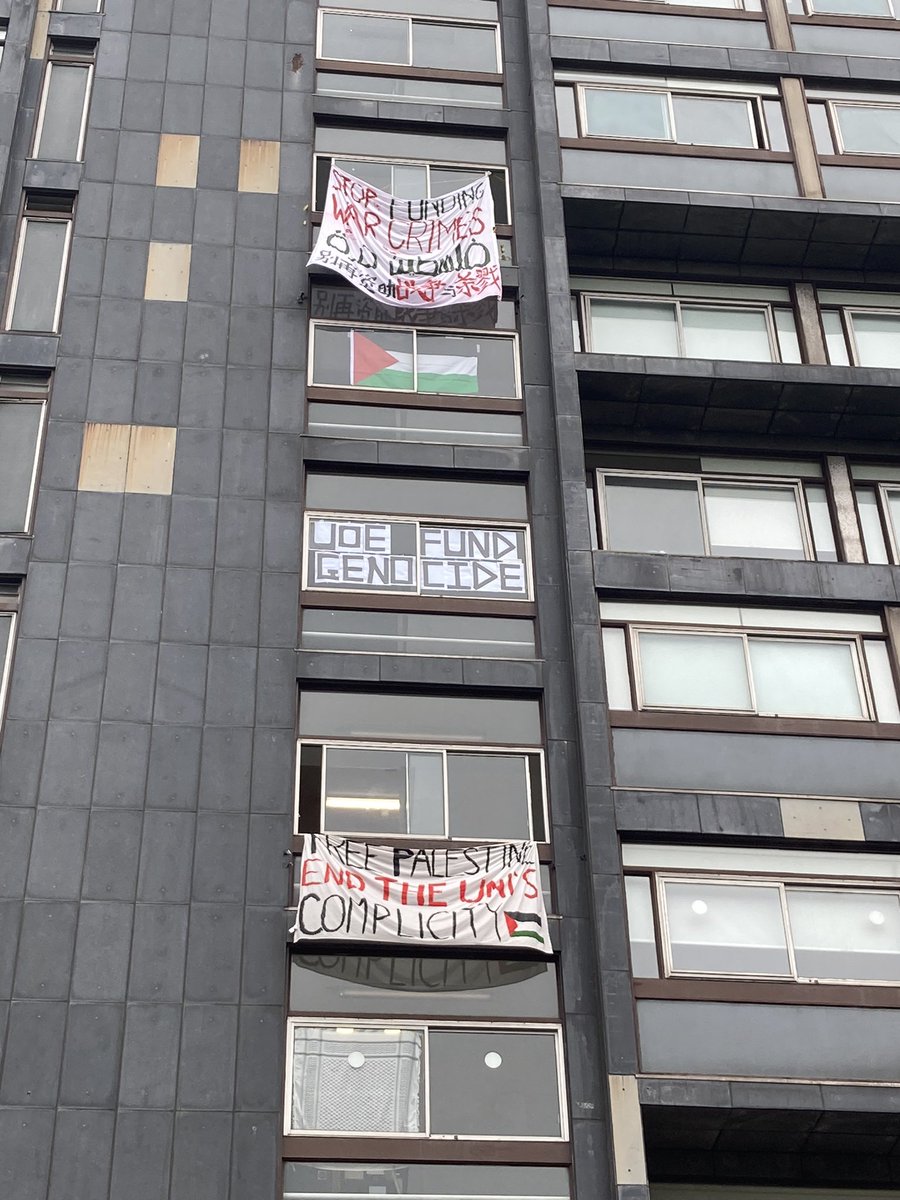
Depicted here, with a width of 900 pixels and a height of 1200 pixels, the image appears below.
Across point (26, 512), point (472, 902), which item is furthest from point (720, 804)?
point (26, 512)

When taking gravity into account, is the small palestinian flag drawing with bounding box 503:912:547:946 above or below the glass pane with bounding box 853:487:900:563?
below

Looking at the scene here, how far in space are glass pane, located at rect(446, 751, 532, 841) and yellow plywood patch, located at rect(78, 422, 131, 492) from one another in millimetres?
8281

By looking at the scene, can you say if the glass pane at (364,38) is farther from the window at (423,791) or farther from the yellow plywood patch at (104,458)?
the window at (423,791)

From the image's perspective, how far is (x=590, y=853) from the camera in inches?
982

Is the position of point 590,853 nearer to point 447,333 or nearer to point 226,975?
point 226,975

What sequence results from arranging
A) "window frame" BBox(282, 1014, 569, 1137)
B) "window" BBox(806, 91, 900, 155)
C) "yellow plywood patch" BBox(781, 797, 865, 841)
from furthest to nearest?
"window" BBox(806, 91, 900, 155)
"yellow plywood patch" BBox(781, 797, 865, 841)
"window frame" BBox(282, 1014, 569, 1137)

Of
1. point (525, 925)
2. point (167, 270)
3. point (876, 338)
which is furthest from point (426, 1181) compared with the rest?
point (876, 338)

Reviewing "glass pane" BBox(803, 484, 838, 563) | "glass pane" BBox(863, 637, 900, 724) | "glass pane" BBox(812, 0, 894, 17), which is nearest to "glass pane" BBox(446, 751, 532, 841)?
"glass pane" BBox(863, 637, 900, 724)

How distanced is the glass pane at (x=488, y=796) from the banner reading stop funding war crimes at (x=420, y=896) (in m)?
0.68

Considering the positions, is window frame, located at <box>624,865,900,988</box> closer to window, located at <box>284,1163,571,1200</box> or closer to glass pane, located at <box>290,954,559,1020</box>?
glass pane, located at <box>290,954,559,1020</box>

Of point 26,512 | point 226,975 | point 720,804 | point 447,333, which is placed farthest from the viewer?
point 447,333

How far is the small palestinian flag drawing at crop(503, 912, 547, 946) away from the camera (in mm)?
24328

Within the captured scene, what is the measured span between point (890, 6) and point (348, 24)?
13657 mm

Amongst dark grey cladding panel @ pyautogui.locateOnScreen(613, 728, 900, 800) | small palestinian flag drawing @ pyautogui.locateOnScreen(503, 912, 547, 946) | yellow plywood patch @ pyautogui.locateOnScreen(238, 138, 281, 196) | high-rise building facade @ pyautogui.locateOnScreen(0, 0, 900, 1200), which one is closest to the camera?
high-rise building facade @ pyautogui.locateOnScreen(0, 0, 900, 1200)
